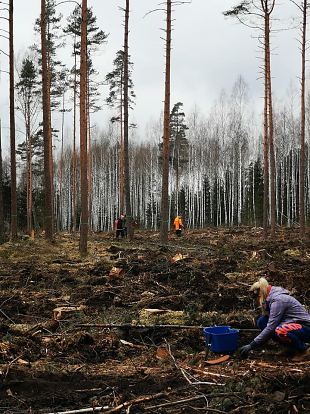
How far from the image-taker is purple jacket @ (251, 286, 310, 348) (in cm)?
597

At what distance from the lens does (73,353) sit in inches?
259

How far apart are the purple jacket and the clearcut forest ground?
0.31m

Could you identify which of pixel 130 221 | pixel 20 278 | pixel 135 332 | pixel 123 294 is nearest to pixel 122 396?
pixel 135 332

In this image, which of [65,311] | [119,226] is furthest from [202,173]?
[65,311]

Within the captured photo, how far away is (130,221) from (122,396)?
694 inches

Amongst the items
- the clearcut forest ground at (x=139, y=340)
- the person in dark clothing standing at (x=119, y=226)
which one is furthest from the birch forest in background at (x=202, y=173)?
the clearcut forest ground at (x=139, y=340)

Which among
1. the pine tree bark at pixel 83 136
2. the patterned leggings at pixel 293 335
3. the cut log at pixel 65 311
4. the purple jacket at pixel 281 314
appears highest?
the pine tree bark at pixel 83 136

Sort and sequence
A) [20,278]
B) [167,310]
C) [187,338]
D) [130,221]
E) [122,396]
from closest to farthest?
[122,396] → [187,338] → [167,310] → [20,278] → [130,221]

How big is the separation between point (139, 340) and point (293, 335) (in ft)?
7.62

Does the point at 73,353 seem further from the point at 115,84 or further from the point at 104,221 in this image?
the point at 104,221

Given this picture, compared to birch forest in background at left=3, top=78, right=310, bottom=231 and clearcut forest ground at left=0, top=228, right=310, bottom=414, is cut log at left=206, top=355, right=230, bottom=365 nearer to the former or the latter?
clearcut forest ground at left=0, top=228, right=310, bottom=414

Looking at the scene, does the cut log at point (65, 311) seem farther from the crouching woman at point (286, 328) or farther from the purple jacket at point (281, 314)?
the purple jacket at point (281, 314)

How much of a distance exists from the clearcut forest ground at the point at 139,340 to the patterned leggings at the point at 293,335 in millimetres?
228

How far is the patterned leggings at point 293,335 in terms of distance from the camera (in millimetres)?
5902
